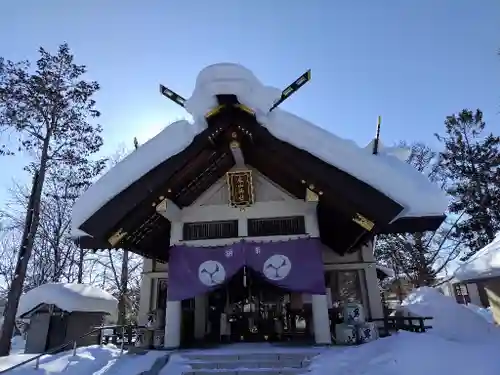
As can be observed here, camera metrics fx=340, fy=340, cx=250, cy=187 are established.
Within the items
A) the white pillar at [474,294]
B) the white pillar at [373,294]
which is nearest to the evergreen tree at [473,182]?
the white pillar at [474,294]

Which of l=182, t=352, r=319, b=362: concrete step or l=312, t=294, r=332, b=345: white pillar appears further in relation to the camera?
l=312, t=294, r=332, b=345: white pillar

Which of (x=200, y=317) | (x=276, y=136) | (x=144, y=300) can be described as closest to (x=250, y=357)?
(x=276, y=136)

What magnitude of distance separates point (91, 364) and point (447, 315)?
1549 centimetres

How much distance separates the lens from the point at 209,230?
32.3 feet

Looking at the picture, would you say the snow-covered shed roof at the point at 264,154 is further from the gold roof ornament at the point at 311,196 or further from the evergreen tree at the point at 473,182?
the evergreen tree at the point at 473,182

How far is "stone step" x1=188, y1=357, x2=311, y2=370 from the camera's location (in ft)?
22.6

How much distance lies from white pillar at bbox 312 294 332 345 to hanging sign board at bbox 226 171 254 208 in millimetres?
3147

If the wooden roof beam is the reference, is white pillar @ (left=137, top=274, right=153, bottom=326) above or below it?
below

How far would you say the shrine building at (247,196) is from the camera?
779cm

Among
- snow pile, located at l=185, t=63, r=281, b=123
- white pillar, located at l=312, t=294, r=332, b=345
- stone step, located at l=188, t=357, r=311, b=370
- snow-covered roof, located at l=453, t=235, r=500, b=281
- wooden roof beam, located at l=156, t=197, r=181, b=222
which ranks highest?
snow pile, located at l=185, t=63, r=281, b=123

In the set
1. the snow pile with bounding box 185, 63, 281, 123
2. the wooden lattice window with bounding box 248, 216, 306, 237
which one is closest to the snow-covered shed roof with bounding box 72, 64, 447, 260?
the snow pile with bounding box 185, 63, 281, 123

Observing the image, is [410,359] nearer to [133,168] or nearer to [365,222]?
[365,222]

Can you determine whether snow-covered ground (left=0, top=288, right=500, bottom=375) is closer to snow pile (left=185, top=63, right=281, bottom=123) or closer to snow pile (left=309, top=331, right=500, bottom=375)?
snow pile (left=309, top=331, right=500, bottom=375)

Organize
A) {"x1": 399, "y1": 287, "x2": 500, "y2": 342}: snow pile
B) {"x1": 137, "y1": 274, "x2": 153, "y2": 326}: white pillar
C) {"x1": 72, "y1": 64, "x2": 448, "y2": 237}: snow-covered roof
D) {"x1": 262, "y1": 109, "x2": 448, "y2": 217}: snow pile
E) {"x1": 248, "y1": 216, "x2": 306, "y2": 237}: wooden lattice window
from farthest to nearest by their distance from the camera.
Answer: {"x1": 399, "y1": 287, "x2": 500, "y2": 342}: snow pile
{"x1": 137, "y1": 274, "x2": 153, "y2": 326}: white pillar
{"x1": 248, "y1": 216, "x2": 306, "y2": 237}: wooden lattice window
{"x1": 262, "y1": 109, "x2": 448, "y2": 217}: snow pile
{"x1": 72, "y1": 64, "x2": 448, "y2": 237}: snow-covered roof
